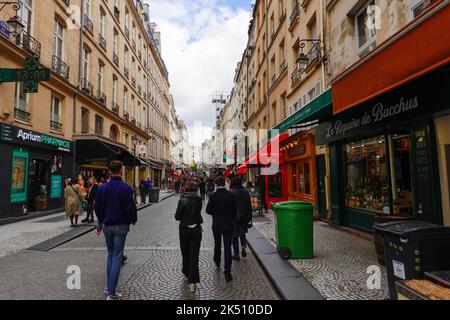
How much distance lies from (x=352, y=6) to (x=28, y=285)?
Result: 34.0ft

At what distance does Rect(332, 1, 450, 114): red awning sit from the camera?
12.5ft

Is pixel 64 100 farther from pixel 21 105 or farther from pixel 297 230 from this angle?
pixel 297 230

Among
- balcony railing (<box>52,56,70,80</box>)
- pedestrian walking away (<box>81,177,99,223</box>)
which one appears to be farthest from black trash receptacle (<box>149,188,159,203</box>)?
pedestrian walking away (<box>81,177,99,223</box>)

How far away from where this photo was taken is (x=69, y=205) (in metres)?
10.8

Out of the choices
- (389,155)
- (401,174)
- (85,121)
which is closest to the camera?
(401,174)

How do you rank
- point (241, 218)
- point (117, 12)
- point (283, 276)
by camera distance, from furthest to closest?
point (117, 12)
point (241, 218)
point (283, 276)

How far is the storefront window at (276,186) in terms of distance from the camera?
52.3 ft

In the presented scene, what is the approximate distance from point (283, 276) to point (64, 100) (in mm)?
15645

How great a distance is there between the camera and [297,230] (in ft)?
20.6

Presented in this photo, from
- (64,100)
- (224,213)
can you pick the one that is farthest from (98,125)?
(224,213)

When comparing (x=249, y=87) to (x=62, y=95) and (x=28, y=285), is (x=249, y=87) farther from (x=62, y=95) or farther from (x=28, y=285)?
(x=28, y=285)

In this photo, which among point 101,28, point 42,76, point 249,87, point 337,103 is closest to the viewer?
point 337,103

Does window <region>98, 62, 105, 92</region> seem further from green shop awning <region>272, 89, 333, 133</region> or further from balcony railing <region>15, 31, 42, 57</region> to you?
green shop awning <region>272, 89, 333, 133</region>

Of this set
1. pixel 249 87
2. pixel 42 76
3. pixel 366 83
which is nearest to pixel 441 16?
pixel 366 83
